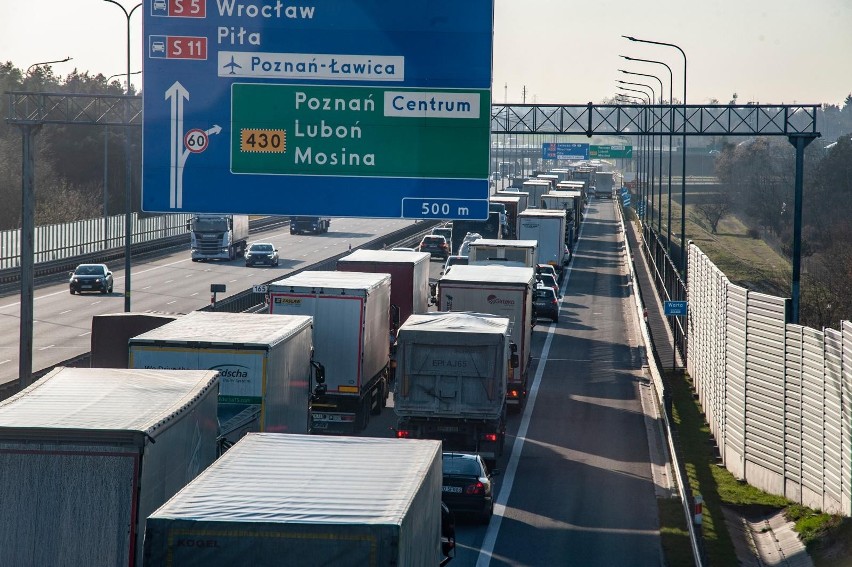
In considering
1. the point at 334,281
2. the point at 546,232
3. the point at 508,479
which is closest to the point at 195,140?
the point at 334,281

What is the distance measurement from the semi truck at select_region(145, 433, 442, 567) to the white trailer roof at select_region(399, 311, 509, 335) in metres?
12.6

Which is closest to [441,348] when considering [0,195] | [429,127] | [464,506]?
[464,506]

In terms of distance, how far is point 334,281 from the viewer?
26.9 m

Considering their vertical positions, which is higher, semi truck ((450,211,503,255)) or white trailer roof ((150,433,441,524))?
semi truck ((450,211,503,255))

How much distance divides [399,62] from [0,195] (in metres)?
63.3

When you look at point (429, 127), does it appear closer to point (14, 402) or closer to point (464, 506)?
point (464, 506)

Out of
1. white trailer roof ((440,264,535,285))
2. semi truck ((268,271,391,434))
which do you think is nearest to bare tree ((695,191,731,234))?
white trailer roof ((440,264,535,285))

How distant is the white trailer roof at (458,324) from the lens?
24016 millimetres

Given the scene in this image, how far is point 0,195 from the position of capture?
74.9m

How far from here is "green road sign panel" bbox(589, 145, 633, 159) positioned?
135125mm

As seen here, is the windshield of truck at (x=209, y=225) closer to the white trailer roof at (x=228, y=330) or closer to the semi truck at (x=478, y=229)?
the semi truck at (x=478, y=229)

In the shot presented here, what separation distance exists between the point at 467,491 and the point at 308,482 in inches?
395

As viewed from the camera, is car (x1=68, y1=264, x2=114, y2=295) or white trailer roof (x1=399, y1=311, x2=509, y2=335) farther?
car (x1=68, y1=264, x2=114, y2=295)

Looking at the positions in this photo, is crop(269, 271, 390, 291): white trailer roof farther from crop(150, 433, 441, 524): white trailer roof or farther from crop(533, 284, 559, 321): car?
crop(533, 284, 559, 321): car
